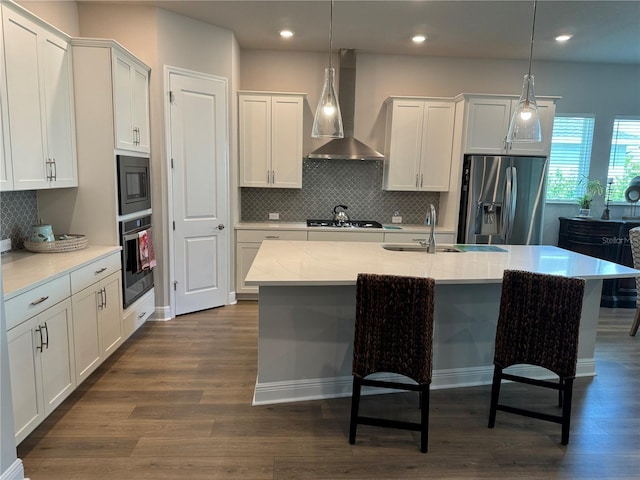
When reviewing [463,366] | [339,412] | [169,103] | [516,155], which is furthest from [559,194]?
[169,103]

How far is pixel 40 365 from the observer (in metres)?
2.20

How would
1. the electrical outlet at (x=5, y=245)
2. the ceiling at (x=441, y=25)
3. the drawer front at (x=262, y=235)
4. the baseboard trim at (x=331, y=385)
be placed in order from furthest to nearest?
the drawer front at (x=262, y=235) → the ceiling at (x=441, y=25) → the electrical outlet at (x=5, y=245) → the baseboard trim at (x=331, y=385)

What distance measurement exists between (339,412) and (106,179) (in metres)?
2.40

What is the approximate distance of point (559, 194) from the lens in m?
5.42

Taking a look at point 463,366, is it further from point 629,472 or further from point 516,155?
point 516,155

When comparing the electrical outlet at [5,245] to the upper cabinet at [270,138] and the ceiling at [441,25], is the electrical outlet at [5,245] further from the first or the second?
the upper cabinet at [270,138]

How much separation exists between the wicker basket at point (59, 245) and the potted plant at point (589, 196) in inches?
216

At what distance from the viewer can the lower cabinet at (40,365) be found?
2.00 m

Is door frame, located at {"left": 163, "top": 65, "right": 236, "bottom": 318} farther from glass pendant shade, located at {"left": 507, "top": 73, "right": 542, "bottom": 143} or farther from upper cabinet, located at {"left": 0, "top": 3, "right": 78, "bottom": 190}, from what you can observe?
glass pendant shade, located at {"left": 507, "top": 73, "right": 542, "bottom": 143}

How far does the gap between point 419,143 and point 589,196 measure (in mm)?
2337

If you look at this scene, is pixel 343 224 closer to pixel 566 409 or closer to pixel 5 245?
pixel 566 409

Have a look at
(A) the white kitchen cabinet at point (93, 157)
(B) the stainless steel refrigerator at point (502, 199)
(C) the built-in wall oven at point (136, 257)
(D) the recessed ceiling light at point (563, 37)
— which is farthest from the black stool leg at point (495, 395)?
(D) the recessed ceiling light at point (563, 37)

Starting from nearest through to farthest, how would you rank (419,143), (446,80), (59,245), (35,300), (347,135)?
(35,300)
(59,245)
(419,143)
(347,135)
(446,80)

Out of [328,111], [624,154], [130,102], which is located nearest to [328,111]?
[328,111]
